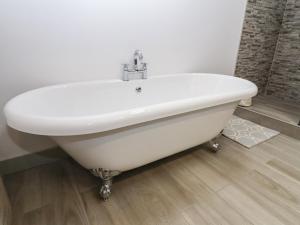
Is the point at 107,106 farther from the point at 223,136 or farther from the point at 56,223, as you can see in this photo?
the point at 223,136

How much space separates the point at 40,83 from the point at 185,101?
1.01 metres

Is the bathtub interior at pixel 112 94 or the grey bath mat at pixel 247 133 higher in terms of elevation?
the bathtub interior at pixel 112 94

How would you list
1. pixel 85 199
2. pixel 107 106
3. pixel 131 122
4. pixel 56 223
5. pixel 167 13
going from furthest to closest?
pixel 167 13 < pixel 107 106 < pixel 85 199 < pixel 56 223 < pixel 131 122

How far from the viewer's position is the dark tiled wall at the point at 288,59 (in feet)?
8.84

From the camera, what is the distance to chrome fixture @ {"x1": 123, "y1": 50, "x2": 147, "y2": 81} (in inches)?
67.0

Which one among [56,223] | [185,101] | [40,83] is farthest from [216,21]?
[56,223]

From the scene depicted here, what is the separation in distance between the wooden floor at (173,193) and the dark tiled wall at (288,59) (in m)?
1.57

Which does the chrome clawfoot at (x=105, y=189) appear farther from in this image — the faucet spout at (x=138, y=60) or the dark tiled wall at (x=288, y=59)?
the dark tiled wall at (x=288, y=59)

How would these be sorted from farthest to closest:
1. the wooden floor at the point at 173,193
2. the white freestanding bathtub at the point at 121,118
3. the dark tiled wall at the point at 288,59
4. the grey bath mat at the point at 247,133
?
the dark tiled wall at the point at 288,59 → the grey bath mat at the point at 247,133 → the wooden floor at the point at 173,193 → the white freestanding bathtub at the point at 121,118

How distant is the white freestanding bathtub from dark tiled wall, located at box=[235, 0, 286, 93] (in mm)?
1064

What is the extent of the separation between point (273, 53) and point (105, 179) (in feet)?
9.97

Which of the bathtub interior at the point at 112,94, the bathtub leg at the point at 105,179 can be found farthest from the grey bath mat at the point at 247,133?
the bathtub leg at the point at 105,179

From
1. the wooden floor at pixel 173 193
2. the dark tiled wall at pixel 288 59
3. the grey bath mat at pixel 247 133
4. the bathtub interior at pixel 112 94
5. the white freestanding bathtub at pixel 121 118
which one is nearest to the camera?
the white freestanding bathtub at pixel 121 118

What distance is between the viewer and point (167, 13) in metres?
1.83
